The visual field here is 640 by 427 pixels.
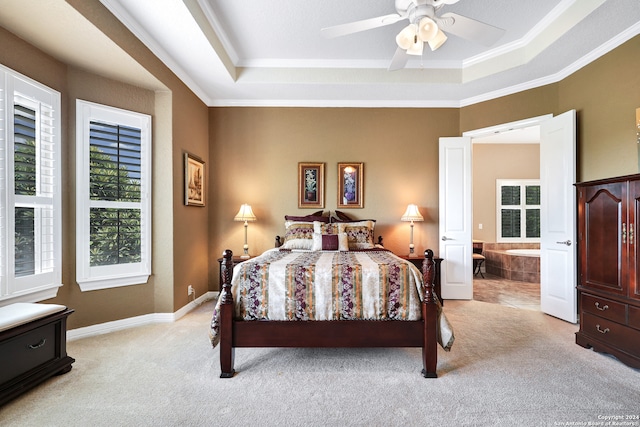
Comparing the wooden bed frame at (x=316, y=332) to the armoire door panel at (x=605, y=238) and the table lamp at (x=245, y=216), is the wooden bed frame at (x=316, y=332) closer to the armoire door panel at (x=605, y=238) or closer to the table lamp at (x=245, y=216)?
the armoire door panel at (x=605, y=238)

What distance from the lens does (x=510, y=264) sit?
5.58 m

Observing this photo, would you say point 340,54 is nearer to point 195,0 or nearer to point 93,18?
point 195,0

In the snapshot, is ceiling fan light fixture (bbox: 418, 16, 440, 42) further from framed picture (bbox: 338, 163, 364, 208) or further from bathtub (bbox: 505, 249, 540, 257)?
bathtub (bbox: 505, 249, 540, 257)

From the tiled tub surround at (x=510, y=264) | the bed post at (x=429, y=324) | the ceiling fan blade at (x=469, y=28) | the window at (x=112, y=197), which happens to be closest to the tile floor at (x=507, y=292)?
the tiled tub surround at (x=510, y=264)

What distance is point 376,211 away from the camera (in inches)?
173

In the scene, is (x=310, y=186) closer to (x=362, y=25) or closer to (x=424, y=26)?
(x=362, y=25)

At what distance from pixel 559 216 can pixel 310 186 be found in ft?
10.2

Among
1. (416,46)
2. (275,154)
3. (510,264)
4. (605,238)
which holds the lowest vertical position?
(510,264)

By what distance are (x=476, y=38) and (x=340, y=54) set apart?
175 cm

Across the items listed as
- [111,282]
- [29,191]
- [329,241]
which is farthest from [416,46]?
[111,282]

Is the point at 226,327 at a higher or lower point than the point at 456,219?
lower

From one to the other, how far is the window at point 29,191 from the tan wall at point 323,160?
6.21 feet

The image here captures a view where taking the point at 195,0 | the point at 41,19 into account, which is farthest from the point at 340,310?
the point at 41,19

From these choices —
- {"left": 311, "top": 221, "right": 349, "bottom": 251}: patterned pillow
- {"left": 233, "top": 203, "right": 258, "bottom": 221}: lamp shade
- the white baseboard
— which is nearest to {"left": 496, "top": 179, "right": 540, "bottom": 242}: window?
{"left": 311, "top": 221, "right": 349, "bottom": 251}: patterned pillow
